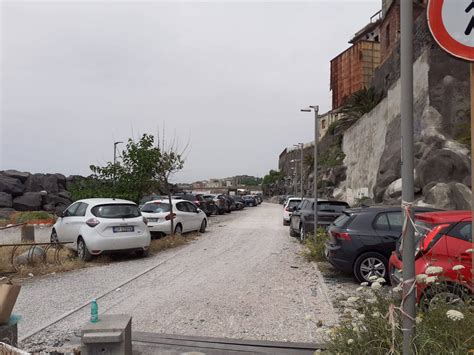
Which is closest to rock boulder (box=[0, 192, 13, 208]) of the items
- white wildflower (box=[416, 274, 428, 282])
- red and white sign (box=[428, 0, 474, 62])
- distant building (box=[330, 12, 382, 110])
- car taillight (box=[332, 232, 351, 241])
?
car taillight (box=[332, 232, 351, 241])

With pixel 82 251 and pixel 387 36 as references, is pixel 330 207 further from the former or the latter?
pixel 387 36

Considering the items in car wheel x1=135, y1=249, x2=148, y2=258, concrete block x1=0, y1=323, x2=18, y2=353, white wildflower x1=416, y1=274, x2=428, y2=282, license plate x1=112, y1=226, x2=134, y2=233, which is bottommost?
car wheel x1=135, y1=249, x2=148, y2=258

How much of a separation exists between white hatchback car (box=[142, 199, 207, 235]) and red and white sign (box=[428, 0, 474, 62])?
43.8ft

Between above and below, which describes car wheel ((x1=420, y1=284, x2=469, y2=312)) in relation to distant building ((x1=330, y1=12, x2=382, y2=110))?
below

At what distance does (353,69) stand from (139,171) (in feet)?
136

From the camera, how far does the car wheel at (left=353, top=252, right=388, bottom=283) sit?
8.18 m

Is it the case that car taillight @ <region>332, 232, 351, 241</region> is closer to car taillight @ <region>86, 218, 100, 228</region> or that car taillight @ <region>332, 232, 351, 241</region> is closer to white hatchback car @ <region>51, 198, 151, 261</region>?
white hatchback car @ <region>51, 198, 151, 261</region>

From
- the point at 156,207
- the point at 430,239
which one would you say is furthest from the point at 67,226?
the point at 430,239

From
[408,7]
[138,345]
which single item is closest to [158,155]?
[138,345]

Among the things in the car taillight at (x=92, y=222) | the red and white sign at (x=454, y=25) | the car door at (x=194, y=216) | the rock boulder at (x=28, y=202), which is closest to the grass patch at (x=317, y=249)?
the car taillight at (x=92, y=222)

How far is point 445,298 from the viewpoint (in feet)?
12.2

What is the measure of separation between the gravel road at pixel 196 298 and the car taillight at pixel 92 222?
Result: 3.74ft

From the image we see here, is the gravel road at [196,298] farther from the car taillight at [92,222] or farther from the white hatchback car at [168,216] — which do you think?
the white hatchback car at [168,216]

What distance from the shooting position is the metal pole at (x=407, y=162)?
276 cm
